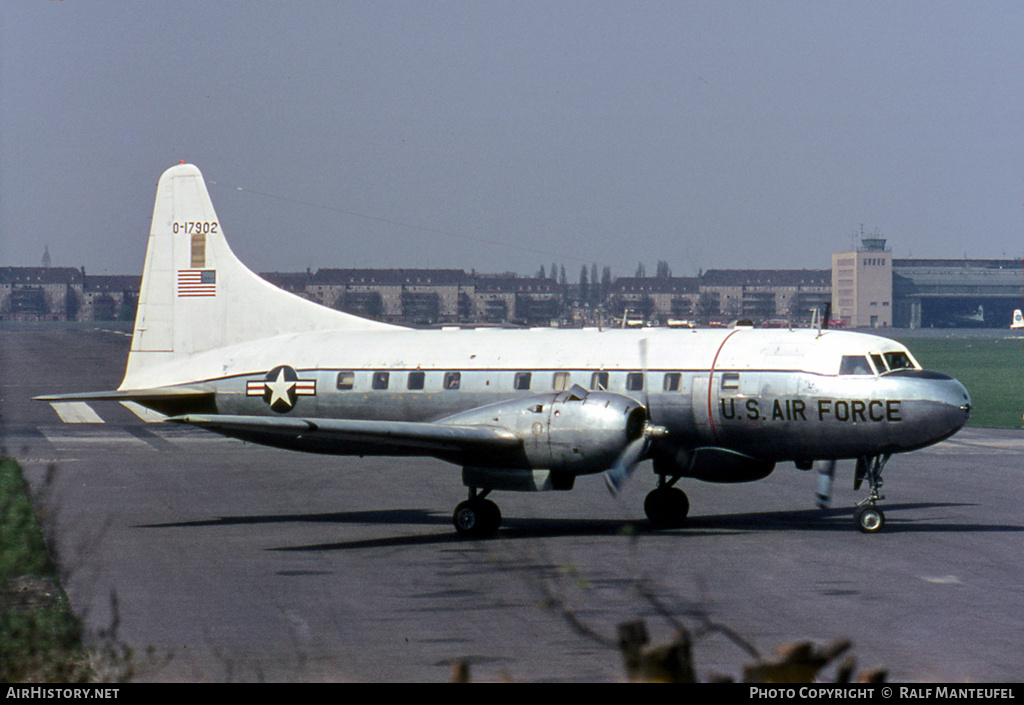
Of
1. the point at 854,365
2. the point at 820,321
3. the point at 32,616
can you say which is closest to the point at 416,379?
the point at 820,321

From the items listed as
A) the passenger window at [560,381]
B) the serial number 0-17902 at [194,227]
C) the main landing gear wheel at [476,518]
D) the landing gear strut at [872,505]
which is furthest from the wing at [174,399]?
the landing gear strut at [872,505]

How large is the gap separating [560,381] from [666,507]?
3.31 m

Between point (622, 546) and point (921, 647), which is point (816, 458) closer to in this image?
point (622, 546)

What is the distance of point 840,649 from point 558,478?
17.1 meters

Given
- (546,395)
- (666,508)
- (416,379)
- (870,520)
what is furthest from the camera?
(416,379)

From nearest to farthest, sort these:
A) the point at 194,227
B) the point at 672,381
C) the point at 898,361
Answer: the point at 898,361
the point at 672,381
the point at 194,227

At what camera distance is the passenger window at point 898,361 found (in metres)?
22.3

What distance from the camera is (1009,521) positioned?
23.5 m

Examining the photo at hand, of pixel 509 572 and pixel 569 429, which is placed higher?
pixel 569 429

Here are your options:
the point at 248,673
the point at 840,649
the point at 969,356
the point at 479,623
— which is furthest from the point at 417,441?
the point at 969,356

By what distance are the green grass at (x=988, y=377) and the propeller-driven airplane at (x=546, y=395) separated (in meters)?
26.7

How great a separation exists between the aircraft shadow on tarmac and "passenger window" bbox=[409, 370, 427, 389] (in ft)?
9.25

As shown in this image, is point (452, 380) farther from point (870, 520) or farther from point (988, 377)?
point (988, 377)

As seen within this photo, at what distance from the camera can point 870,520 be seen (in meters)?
21.9
